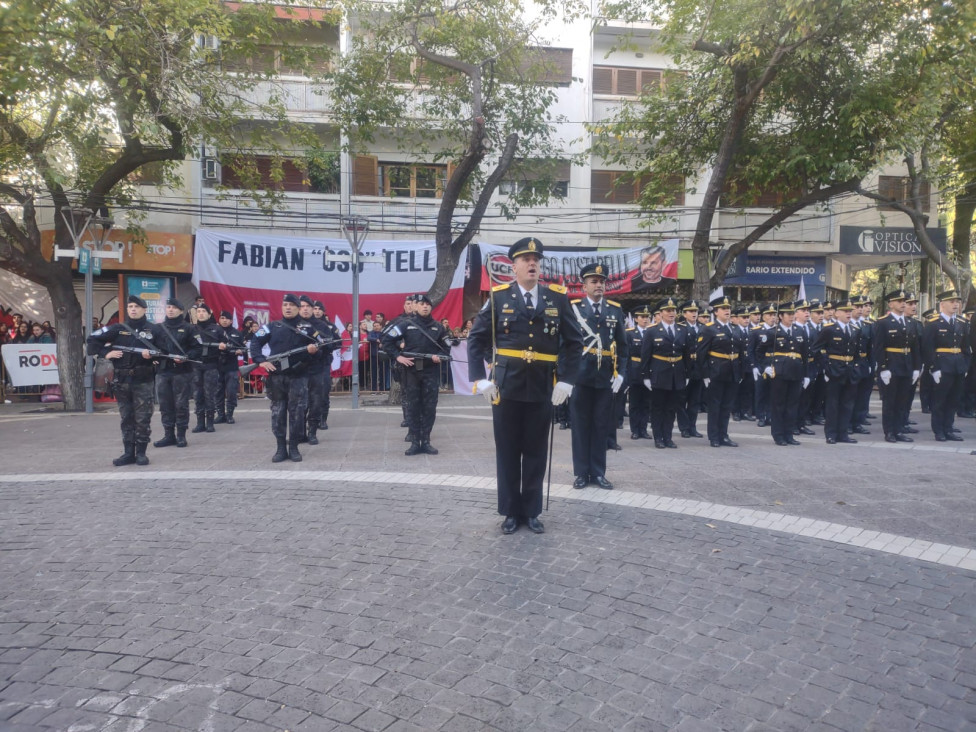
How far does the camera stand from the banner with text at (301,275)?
19.2m

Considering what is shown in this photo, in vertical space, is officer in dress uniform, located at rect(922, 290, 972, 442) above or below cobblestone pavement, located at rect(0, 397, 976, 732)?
above

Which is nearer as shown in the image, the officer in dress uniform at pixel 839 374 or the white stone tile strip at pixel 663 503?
the white stone tile strip at pixel 663 503

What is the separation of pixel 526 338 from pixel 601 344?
1747 millimetres

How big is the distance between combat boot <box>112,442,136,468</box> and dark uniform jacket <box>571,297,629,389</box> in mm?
5650

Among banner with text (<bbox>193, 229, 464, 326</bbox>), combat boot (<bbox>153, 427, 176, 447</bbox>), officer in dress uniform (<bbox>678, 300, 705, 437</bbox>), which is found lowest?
combat boot (<bbox>153, 427, 176, 447</bbox>)

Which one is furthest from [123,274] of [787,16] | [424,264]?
[787,16]

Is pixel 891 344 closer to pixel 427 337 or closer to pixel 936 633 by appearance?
pixel 427 337

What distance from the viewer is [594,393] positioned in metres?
7.14

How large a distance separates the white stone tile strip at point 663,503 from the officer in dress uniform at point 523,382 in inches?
47.3

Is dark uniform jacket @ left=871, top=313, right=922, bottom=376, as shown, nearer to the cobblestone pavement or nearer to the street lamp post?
the cobblestone pavement

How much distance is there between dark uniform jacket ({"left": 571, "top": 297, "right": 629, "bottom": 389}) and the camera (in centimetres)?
699

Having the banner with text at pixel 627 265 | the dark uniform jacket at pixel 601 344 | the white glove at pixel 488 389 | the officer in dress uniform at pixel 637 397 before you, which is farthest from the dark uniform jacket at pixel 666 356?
the banner with text at pixel 627 265

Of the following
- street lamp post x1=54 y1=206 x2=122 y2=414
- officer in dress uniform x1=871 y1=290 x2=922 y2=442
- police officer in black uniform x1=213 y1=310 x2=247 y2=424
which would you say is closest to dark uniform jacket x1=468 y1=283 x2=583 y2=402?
officer in dress uniform x1=871 y1=290 x2=922 y2=442

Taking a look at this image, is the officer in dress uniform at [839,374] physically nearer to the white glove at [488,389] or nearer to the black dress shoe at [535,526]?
the black dress shoe at [535,526]
